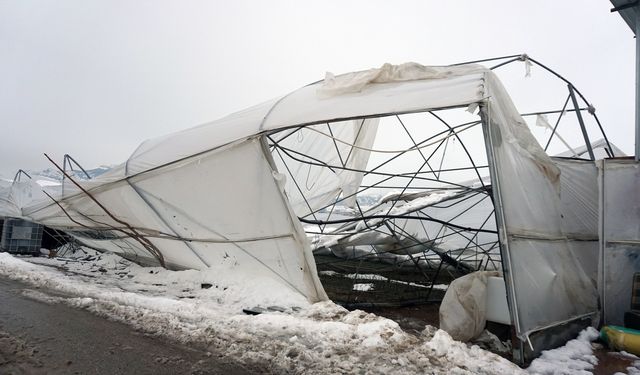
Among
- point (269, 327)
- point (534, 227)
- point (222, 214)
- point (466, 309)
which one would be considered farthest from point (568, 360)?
point (222, 214)

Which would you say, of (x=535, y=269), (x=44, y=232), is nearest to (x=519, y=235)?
(x=535, y=269)

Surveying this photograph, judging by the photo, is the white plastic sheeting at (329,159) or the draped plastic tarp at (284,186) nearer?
the draped plastic tarp at (284,186)

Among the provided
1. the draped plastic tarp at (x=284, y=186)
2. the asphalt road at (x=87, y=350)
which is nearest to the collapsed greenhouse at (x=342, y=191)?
the draped plastic tarp at (x=284, y=186)

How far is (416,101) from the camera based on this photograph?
4.32 m

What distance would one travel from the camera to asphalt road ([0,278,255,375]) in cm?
325

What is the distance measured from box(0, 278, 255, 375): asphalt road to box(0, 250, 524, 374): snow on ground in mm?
222

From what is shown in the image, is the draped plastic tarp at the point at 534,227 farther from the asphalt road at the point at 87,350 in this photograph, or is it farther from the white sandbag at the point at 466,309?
the asphalt road at the point at 87,350

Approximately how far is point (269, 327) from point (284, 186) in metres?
1.86

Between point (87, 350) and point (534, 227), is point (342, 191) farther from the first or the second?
point (87, 350)

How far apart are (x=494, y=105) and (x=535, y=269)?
1897mm

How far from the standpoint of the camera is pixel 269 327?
456 centimetres

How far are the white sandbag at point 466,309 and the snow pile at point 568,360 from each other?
A: 2.40ft

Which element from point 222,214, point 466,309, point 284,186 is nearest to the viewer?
point 466,309

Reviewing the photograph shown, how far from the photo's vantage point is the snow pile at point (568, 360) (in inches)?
143
